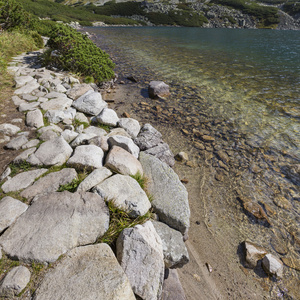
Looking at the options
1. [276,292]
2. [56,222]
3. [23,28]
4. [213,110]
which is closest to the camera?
[56,222]

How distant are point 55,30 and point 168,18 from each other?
163 metres

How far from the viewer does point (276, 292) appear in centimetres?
341

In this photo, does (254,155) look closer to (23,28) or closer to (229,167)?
(229,167)

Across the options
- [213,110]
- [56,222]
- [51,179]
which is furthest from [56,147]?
[213,110]

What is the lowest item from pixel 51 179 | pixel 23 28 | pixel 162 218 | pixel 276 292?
pixel 276 292

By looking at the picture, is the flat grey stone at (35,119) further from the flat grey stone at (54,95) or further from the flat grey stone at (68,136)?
the flat grey stone at (54,95)

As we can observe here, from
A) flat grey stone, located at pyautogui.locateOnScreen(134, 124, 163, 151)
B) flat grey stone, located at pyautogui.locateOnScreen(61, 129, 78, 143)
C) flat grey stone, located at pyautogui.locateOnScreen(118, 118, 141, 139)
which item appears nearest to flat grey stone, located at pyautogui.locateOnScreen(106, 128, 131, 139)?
flat grey stone, located at pyautogui.locateOnScreen(118, 118, 141, 139)

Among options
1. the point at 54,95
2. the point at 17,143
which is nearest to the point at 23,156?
Result: the point at 17,143

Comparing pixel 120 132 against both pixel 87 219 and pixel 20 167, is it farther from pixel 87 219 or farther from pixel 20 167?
pixel 87 219

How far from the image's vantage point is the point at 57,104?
22.8 ft

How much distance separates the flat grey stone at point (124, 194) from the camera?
3.44m

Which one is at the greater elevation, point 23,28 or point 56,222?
point 23,28

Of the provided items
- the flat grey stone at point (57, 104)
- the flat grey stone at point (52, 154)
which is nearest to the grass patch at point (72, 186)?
the flat grey stone at point (52, 154)

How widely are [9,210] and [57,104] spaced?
4.98 m
